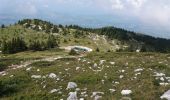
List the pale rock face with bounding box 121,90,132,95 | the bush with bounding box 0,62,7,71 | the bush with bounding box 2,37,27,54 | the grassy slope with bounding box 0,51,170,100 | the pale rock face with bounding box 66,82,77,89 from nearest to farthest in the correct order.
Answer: the pale rock face with bounding box 121,90,132,95 < the grassy slope with bounding box 0,51,170,100 < the pale rock face with bounding box 66,82,77,89 < the bush with bounding box 0,62,7,71 < the bush with bounding box 2,37,27,54

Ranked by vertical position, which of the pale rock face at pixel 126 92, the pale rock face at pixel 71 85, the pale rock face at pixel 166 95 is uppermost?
the pale rock face at pixel 166 95

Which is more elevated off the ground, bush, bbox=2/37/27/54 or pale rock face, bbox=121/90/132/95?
pale rock face, bbox=121/90/132/95

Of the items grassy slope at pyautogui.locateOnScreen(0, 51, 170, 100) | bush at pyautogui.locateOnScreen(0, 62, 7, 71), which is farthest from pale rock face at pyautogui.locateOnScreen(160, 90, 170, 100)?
bush at pyautogui.locateOnScreen(0, 62, 7, 71)

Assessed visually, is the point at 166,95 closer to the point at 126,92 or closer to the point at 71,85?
the point at 126,92

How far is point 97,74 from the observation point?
3228 cm

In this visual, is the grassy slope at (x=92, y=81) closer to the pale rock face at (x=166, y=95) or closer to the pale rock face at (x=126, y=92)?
the pale rock face at (x=126, y=92)

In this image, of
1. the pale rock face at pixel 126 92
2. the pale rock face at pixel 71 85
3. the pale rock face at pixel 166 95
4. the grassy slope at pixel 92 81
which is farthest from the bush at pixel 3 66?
the pale rock face at pixel 166 95

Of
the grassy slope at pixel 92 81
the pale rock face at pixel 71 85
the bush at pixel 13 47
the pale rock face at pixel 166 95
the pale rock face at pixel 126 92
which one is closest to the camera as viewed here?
the pale rock face at pixel 166 95

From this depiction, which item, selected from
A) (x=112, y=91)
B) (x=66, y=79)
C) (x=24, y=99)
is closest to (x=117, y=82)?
(x=112, y=91)

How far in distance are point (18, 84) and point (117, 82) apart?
8.27 m

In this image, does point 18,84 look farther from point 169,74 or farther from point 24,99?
point 169,74

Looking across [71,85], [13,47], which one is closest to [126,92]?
[71,85]

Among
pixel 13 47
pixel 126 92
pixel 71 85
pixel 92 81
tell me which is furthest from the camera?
pixel 13 47

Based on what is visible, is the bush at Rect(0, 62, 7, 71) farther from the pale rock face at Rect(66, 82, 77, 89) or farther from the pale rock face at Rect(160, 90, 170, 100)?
the pale rock face at Rect(160, 90, 170, 100)
